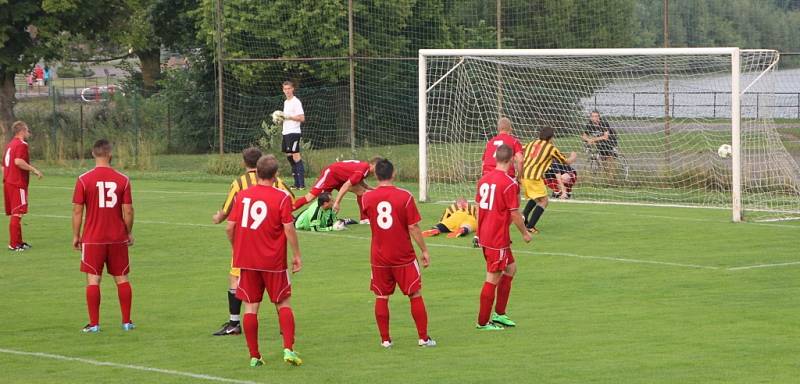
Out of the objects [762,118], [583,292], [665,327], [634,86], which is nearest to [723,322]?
[665,327]

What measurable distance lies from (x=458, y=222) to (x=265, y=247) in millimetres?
9362

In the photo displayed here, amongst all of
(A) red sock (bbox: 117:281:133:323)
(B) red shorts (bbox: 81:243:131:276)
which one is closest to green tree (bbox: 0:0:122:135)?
(B) red shorts (bbox: 81:243:131:276)

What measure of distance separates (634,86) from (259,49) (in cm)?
1164

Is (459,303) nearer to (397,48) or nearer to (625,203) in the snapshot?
(625,203)

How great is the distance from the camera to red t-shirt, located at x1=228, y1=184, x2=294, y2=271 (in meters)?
10.8

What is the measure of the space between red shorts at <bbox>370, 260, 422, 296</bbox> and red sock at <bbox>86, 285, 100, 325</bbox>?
2923mm

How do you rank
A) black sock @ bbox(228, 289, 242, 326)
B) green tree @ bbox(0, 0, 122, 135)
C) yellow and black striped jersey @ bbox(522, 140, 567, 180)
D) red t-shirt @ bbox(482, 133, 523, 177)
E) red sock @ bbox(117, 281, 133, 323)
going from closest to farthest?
black sock @ bbox(228, 289, 242, 326), red sock @ bbox(117, 281, 133, 323), red t-shirt @ bbox(482, 133, 523, 177), yellow and black striped jersey @ bbox(522, 140, 567, 180), green tree @ bbox(0, 0, 122, 135)

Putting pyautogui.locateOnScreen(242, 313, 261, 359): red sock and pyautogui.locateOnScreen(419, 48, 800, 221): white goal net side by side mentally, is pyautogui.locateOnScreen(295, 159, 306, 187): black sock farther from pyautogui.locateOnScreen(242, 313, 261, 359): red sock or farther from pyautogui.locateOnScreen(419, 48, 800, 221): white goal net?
pyautogui.locateOnScreen(242, 313, 261, 359): red sock

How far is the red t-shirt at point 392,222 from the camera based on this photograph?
11.5 metres

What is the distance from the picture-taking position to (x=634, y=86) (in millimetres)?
26969

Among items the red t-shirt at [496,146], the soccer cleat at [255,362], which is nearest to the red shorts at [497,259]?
the soccer cleat at [255,362]

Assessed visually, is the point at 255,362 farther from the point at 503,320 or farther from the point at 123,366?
the point at 503,320

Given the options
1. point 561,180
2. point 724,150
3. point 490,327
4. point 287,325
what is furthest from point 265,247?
point 724,150

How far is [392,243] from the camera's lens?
1156 centimetres
